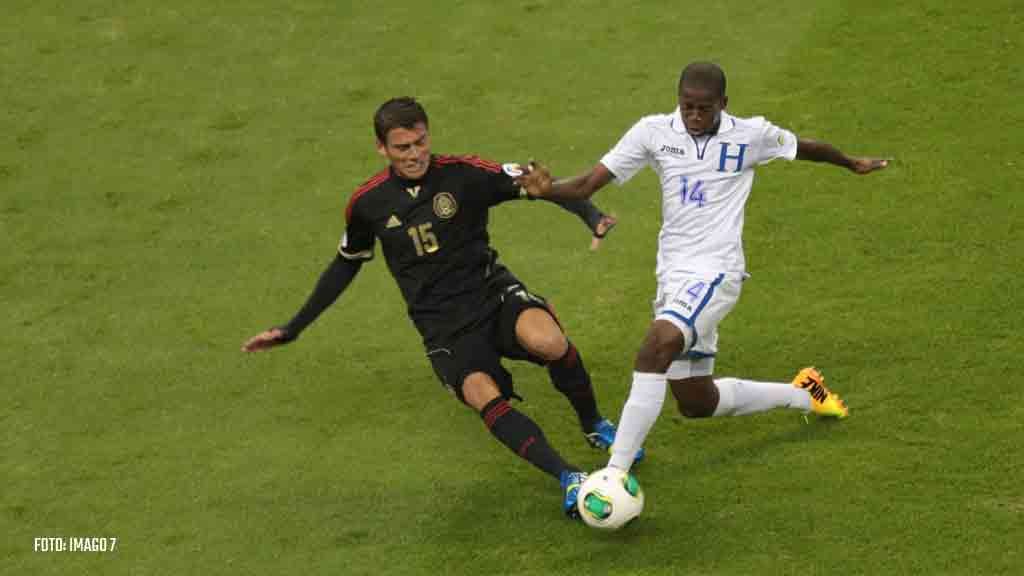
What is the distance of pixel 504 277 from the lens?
6879 millimetres

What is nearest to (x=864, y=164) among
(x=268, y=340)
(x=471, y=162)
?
(x=471, y=162)

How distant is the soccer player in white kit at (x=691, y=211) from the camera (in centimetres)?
616

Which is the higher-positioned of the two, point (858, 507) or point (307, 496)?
point (858, 507)

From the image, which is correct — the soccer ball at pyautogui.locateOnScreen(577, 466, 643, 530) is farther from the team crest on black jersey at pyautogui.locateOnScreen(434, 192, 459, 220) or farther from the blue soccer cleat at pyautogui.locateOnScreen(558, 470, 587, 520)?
the team crest on black jersey at pyautogui.locateOnScreen(434, 192, 459, 220)

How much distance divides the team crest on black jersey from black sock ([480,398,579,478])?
2.86 feet

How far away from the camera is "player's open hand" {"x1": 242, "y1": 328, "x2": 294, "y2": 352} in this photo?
679 cm

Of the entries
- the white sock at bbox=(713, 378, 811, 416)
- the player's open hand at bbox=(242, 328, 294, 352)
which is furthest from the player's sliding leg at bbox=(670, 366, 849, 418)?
the player's open hand at bbox=(242, 328, 294, 352)

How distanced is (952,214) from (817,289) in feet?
3.60

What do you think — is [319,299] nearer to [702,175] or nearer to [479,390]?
[479,390]

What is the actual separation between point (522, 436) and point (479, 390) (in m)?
0.32

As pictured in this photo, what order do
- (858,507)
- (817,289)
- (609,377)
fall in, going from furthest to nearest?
(817,289)
(609,377)
(858,507)

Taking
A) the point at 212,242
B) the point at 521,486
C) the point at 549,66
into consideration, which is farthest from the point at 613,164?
the point at 549,66

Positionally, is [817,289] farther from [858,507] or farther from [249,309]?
[249,309]

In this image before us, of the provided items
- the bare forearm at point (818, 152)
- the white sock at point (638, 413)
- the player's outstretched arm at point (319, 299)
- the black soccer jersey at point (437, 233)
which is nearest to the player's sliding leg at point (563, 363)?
the black soccer jersey at point (437, 233)
